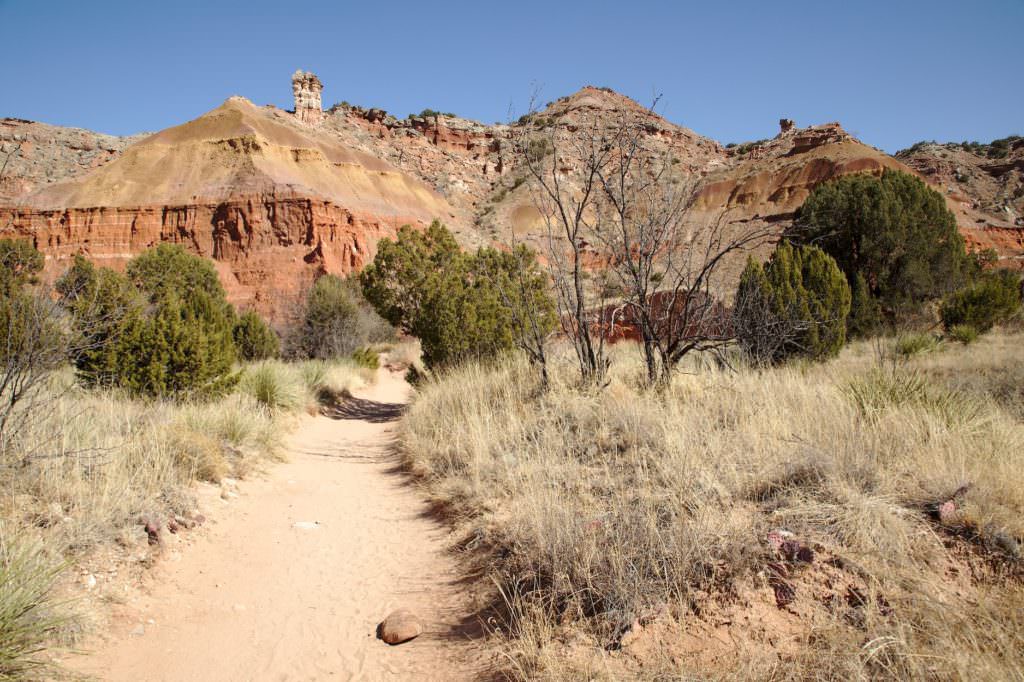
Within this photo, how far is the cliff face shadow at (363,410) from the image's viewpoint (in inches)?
504

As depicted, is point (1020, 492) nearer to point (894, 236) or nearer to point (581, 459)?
point (581, 459)

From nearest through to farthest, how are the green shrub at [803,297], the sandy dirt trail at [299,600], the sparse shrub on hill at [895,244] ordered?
the sandy dirt trail at [299,600] → the green shrub at [803,297] → the sparse shrub on hill at [895,244]

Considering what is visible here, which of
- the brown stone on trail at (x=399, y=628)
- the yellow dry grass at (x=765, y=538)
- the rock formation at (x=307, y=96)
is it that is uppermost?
the rock formation at (x=307, y=96)

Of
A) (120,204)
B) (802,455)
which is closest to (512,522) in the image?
(802,455)

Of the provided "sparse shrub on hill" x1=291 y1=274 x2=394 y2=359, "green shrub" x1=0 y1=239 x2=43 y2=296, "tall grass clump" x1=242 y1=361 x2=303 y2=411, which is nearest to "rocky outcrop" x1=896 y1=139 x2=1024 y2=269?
"sparse shrub on hill" x1=291 y1=274 x2=394 y2=359

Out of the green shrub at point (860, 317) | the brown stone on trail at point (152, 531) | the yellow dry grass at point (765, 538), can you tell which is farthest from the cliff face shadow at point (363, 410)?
the green shrub at point (860, 317)

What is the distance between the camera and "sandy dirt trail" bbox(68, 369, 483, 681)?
2.70 metres

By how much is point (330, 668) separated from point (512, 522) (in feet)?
4.62

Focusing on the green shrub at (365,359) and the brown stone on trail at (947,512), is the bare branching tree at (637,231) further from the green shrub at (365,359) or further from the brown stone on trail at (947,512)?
the green shrub at (365,359)

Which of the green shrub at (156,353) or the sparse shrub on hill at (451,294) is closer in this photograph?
the green shrub at (156,353)

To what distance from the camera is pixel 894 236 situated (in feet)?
54.1

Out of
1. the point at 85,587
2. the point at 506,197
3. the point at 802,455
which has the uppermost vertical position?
the point at 506,197

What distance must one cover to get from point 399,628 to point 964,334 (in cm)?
1388

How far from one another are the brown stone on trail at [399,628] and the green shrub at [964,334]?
13.4 m
